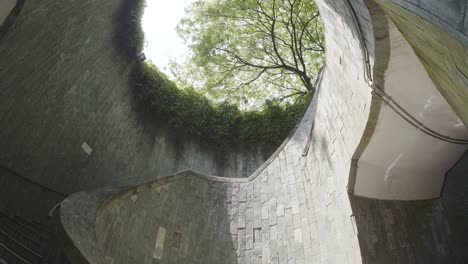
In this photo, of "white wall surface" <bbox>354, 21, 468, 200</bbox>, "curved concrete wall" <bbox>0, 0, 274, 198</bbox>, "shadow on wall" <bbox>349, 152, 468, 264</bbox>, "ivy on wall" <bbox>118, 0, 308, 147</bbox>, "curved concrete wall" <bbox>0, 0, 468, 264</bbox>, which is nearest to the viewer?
"white wall surface" <bbox>354, 21, 468, 200</bbox>

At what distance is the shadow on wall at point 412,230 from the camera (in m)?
4.44

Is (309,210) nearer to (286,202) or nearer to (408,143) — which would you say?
(286,202)

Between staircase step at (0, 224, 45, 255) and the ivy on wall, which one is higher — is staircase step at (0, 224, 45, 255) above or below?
below

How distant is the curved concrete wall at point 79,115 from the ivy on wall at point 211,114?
1.12ft

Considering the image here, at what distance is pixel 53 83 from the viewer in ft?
22.9

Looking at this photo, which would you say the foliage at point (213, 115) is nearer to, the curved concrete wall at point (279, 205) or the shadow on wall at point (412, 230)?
the curved concrete wall at point (279, 205)

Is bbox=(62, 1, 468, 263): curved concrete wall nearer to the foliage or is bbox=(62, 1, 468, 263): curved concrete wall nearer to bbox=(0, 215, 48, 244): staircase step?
bbox=(0, 215, 48, 244): staircase step

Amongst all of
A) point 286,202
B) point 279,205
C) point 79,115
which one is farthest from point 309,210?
point 79,115

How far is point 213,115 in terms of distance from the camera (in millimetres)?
10781

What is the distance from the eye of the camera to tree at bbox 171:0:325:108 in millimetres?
11789

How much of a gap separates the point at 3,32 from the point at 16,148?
2.08 meters

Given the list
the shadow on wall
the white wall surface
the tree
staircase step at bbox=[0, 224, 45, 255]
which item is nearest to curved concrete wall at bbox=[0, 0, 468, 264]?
the shadow on wall

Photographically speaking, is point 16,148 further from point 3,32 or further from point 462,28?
point 462,28

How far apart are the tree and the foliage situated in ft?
4.49
